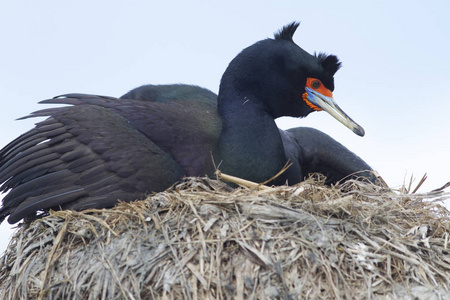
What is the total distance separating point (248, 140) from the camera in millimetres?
4863

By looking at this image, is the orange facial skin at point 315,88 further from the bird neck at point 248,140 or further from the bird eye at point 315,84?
the bird neck at point 248,140

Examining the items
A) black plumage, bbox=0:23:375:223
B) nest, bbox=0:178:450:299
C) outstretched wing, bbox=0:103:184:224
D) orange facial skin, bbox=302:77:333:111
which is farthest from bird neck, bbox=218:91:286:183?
nest, bbox=0:178:450:299

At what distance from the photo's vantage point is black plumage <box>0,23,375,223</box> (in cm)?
439

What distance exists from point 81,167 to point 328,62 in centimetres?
206

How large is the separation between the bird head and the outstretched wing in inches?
33.7

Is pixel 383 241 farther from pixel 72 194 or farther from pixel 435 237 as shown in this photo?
pixel 72 194

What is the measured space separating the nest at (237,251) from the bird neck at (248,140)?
0.73m

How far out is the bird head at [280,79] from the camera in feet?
16.6

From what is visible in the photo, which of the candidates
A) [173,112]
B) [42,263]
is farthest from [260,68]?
[42,263]

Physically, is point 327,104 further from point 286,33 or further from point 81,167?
point 81,167

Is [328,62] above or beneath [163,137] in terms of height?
above

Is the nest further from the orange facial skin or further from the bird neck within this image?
the orange facial skin

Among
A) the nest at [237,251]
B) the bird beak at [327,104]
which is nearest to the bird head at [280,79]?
the bird beak at [327,104]

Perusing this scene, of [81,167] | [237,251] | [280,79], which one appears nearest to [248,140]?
[280,79]
